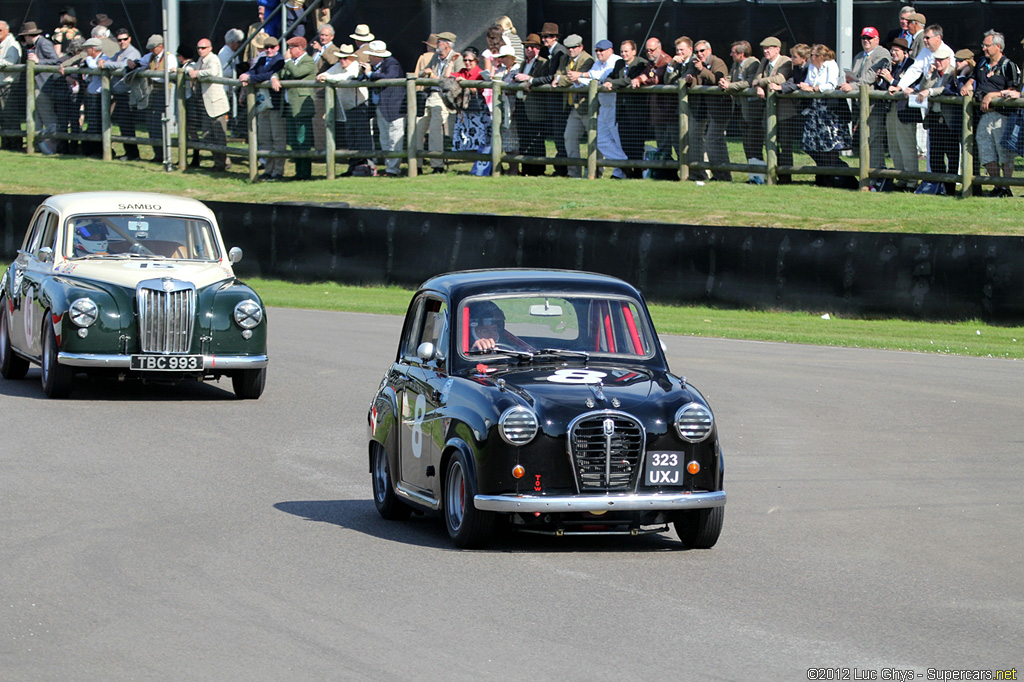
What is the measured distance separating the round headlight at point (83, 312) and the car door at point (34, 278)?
0.54 meters

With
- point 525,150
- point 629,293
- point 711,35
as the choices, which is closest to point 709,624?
point 629,293

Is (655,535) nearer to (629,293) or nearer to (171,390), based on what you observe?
(629,293)

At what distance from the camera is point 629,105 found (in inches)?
984

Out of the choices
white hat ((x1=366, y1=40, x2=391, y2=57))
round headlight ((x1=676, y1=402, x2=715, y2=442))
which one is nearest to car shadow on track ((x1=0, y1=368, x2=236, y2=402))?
round headlight ((x1=676, y1=402, x2=715, y2=442))

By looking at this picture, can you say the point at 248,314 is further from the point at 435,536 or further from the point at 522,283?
the point at 435,536

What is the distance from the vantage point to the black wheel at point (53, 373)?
13.7 m

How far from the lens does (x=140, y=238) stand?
A: 49.2 ft

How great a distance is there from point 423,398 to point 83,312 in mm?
5749

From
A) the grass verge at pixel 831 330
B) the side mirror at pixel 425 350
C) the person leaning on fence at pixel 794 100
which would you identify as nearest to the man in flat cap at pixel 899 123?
the person leaning on fence at pixel 794 100

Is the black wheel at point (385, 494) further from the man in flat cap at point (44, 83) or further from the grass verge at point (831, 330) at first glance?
the man in flat cap at point (44, 83)

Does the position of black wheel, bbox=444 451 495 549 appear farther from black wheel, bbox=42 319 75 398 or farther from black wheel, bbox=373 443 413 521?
black wheel, bbox=42 319 75 398

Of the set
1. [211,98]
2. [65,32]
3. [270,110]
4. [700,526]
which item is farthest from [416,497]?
[65,32]

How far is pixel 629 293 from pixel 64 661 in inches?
166

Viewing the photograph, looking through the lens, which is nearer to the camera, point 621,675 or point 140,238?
Answer: point 621,675
